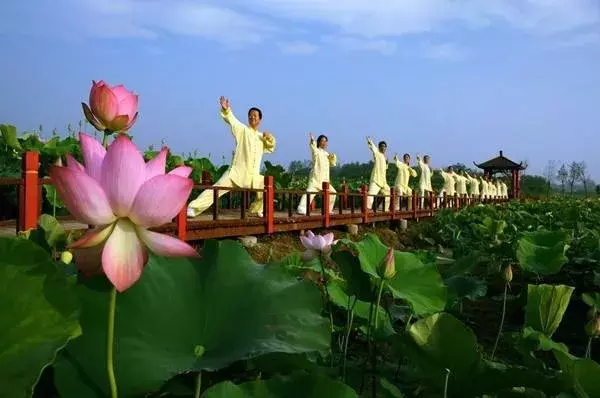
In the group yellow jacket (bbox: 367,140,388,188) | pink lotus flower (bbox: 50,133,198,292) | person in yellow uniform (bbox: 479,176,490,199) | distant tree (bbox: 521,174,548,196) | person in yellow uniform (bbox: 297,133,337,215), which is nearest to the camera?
pink lotus flower (bbox: 50,133,198,292)

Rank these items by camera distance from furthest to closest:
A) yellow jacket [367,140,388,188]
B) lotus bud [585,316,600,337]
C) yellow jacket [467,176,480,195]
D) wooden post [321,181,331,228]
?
yellow jacket [467,176,480,195], yellow jacket [367,140,388,188], wooden post [321,181,331,228], lotus bud [585,316,600,337]

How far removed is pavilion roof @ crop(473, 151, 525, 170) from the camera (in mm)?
35844

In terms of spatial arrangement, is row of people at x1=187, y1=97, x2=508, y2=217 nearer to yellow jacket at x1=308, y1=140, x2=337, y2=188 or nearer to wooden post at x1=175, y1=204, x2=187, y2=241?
yellow jacket at x1=308, y1=140, x2=337, y2=188

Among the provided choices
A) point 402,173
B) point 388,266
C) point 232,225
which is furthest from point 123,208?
point 402,173

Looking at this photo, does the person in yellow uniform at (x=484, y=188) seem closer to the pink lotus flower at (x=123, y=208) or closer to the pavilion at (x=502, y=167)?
the pavilion at (x=502, y=167)

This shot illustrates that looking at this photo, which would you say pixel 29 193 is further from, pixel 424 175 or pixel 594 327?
pixel 424 175

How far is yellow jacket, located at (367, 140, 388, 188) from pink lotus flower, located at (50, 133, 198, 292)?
13.7m

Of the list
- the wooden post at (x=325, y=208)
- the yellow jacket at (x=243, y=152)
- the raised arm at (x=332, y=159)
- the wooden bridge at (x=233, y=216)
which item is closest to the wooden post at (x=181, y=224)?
the wooden bridge at (x=233, y=216)

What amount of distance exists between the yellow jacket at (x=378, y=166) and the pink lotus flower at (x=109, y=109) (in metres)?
13.5

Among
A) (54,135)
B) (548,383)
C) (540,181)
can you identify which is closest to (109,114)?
(548,383)

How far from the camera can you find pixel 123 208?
562 mm

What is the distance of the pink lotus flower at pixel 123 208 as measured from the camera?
1.78 ft

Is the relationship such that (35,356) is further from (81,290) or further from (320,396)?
(320,396)

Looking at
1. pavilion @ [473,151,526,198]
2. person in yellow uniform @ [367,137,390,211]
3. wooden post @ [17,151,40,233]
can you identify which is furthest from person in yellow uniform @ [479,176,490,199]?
wooden post @ [17,151,40,233]
